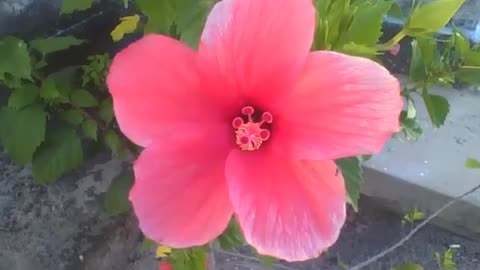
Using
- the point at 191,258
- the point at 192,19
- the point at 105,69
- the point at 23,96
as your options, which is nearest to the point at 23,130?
the point at 23,96

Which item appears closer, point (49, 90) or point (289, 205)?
point (289, 205)

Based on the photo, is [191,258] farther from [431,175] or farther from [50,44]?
[431,175]

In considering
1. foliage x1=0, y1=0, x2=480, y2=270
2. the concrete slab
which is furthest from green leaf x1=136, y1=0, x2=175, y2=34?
the concrete slab

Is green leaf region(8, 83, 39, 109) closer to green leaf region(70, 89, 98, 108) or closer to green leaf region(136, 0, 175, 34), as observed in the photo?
green leaf region(70, 89, 98, 108)

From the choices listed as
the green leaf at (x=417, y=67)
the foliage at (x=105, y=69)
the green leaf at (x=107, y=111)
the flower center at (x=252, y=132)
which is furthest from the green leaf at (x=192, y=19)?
the green leaf at (x=107, y=111)

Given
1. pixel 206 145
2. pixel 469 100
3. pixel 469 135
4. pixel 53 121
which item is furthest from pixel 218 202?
pixel 469 100

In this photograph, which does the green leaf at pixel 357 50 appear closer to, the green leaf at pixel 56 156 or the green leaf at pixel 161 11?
the green leaf at pixel 161 11
